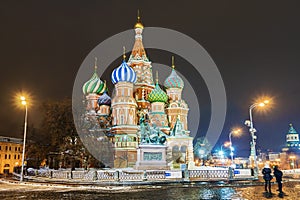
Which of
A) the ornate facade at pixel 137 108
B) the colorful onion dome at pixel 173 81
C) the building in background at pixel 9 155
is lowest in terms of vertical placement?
the building in background at pixel 9 155

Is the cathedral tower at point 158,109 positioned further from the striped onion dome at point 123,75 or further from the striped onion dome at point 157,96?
the striped onion dome at point 123,75

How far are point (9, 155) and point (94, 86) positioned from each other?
35833mm

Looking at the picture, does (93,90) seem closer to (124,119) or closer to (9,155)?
(124,119)

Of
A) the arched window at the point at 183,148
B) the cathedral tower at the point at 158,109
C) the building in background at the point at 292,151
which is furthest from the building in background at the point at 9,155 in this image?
the building in background at the point at 292,151

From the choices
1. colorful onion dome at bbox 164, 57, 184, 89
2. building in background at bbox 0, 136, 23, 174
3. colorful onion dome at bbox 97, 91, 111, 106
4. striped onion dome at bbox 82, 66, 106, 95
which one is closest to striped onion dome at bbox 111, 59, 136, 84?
colorful onion dome at bbox 97, 91, 111, 106

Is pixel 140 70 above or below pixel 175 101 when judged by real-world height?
above

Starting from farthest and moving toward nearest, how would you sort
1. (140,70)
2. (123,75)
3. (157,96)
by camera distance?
(140,70) < (157,96) < (123,75)

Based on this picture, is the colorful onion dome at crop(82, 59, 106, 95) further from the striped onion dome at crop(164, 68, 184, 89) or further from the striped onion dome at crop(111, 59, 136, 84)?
the striped onion dome at crop(164, 68, 184, 89)

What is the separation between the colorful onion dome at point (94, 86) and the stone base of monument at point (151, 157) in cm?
2310

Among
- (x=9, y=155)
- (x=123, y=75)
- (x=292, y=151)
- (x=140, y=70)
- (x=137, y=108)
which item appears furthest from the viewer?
(x=292, y=151)

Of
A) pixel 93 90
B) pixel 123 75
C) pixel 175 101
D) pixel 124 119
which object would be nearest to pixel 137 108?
pixel 124 119

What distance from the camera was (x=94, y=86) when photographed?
5603cm

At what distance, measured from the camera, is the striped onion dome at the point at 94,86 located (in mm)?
56062

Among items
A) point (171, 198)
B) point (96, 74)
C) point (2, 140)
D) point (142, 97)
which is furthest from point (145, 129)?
point (2, 140)
